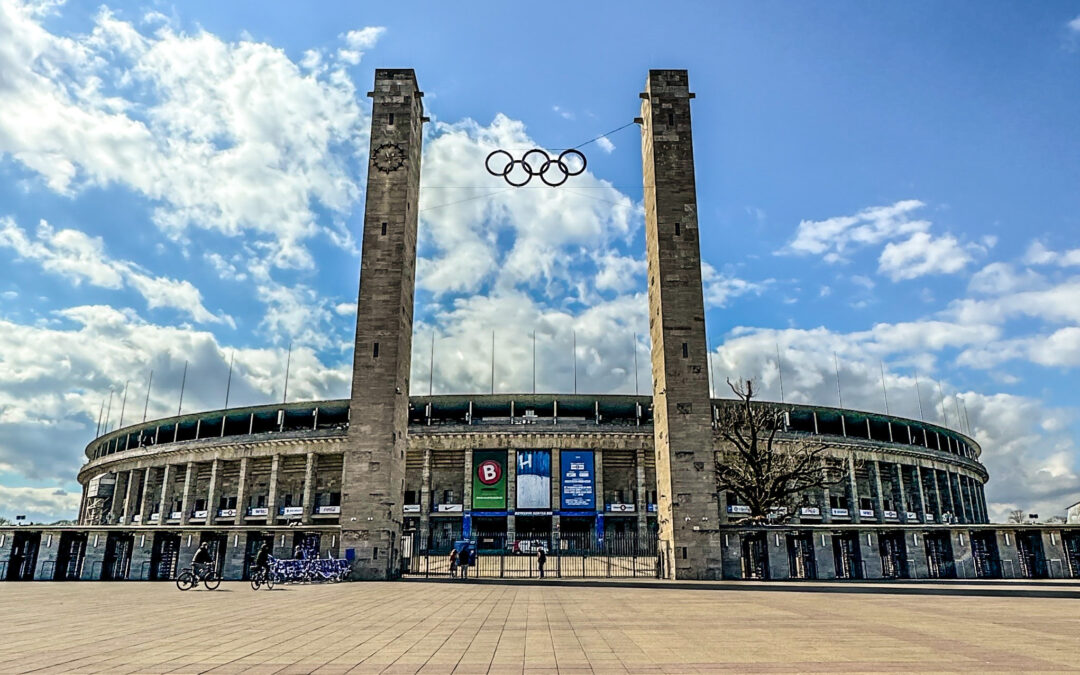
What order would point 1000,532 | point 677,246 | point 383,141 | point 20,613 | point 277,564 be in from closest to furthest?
point 20,613
point 277,564
point 1000,532
point 677,246
point 383,141

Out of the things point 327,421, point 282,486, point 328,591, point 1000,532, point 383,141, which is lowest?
point 328,591

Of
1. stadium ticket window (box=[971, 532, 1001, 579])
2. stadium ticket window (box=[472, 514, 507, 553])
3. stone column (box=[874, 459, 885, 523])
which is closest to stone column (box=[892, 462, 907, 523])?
stone column (box=[874, 459, 885, 523])

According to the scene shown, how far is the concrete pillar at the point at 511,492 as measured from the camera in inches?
2484

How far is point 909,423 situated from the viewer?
256 feet

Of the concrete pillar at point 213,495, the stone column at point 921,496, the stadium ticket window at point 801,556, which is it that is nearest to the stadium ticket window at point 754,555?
the stadium ticket window at point 801,556

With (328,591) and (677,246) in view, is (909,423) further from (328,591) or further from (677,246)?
(328,591)

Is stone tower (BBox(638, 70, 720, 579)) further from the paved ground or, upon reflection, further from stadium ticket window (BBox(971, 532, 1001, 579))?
stadium ticket window (BBox(971, 532, 1001, 579))

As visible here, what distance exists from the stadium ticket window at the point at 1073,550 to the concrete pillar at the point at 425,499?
47.0m

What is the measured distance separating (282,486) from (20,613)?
56.6m

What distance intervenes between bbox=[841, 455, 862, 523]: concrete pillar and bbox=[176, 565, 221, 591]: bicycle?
61509mm

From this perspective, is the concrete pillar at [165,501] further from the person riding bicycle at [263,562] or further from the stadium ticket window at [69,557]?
the person riding bicycle at [263,562]

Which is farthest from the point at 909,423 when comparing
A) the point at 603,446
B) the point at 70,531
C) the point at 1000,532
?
the point at 70,531

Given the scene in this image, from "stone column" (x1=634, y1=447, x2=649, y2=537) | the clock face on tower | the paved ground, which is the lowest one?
the paved ground

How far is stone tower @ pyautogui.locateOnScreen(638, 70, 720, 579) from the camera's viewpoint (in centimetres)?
3177
